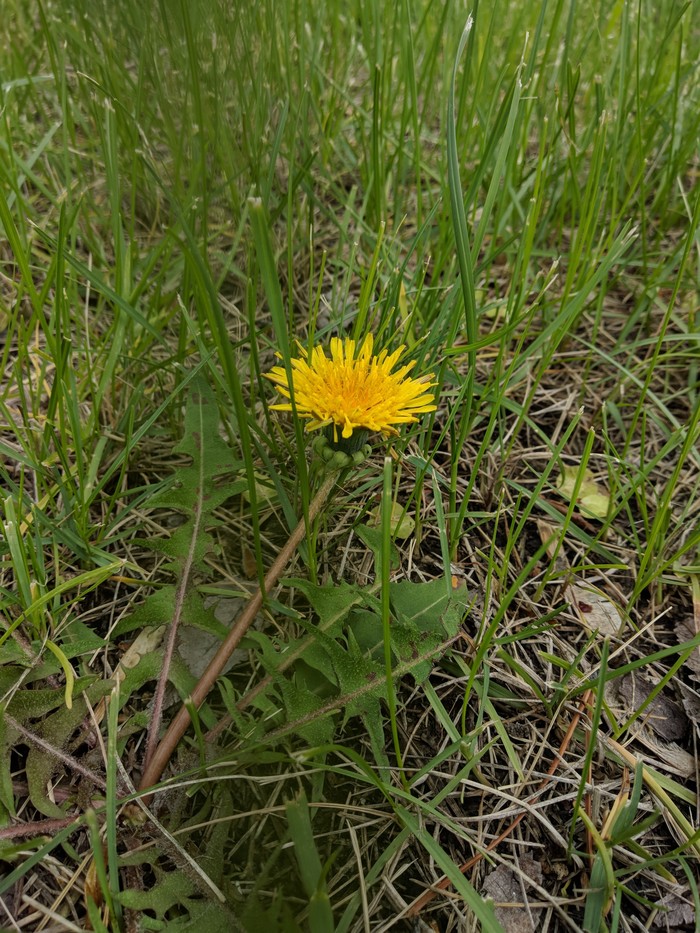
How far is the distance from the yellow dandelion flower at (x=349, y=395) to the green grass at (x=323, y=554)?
3.6 inches

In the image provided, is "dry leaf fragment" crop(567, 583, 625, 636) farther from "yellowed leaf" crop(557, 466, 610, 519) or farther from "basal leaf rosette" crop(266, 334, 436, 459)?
"basal leaf rosette" crop(266, 334, 436, 459)

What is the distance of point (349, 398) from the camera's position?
3.43ft

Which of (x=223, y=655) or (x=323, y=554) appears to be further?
(x=323, y=554)

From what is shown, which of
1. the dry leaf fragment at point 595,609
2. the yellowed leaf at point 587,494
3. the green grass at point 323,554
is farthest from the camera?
the yellowed leaf at point 587,494

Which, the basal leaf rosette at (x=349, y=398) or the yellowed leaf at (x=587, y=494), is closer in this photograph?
the basal leaf rosette at (x=349, y=398)

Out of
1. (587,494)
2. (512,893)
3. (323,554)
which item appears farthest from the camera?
(587,494)

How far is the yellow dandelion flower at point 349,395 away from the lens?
1021 millimetres

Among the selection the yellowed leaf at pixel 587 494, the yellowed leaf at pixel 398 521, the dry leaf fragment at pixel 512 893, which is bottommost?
the dry leaf fragment at pixel 512 893

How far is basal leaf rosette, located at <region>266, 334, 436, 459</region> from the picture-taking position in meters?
1.02

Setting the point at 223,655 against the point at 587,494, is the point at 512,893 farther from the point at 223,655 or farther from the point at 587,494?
the point at 587,494

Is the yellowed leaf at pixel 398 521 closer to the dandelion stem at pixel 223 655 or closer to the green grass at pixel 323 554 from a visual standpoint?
the green grass at pixel 323 554

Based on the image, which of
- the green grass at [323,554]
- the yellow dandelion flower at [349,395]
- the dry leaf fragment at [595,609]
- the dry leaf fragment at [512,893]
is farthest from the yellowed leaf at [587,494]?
the dry leaf fragment at [512,893]

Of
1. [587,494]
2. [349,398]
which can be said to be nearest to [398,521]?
[349,398]

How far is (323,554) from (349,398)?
32 cm
